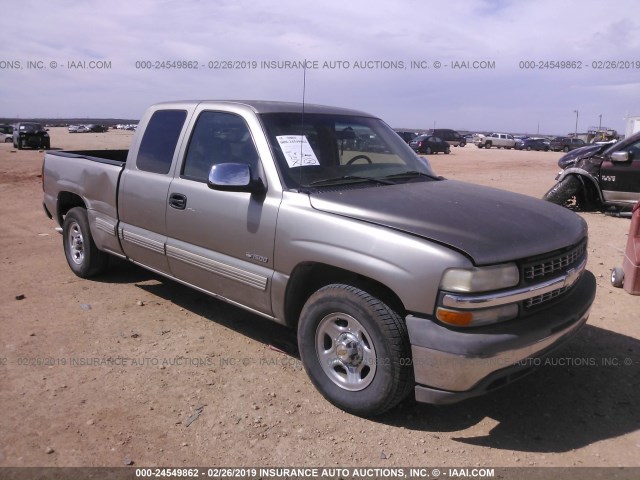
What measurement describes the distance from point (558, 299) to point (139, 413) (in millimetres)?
2683

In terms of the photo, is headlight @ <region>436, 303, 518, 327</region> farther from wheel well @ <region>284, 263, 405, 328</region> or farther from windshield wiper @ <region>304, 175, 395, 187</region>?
windshield wiper @ <region>304, 175, 395, 187</region>

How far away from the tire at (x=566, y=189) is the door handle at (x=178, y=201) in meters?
8.52

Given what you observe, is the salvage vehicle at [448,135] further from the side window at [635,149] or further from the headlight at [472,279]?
the headlight at [472,279]

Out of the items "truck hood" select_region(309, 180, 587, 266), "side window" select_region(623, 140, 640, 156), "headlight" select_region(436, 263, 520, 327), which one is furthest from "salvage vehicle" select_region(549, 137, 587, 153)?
"headlight" select_region(436, 263, 520, 327)

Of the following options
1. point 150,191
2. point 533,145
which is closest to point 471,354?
point 150,191

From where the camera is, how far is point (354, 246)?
3.23 metres

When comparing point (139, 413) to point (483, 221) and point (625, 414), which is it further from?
point (625, 414)

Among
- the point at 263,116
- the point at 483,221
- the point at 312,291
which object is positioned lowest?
the point at 312,291

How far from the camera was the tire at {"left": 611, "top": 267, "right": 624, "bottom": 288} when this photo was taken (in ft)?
19.2

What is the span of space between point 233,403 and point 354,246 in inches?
52.2

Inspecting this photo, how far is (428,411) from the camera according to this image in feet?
11.7

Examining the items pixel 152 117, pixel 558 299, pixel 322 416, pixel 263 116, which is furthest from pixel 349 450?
pixel 152 117

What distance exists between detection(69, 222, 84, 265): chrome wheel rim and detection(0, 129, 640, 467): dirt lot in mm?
777

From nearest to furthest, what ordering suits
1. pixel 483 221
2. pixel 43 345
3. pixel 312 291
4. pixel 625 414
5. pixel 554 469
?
pixel 554 469 → pixel 483 221 → pixel 625 414 → pixel 312 291 → pixel 43 345
